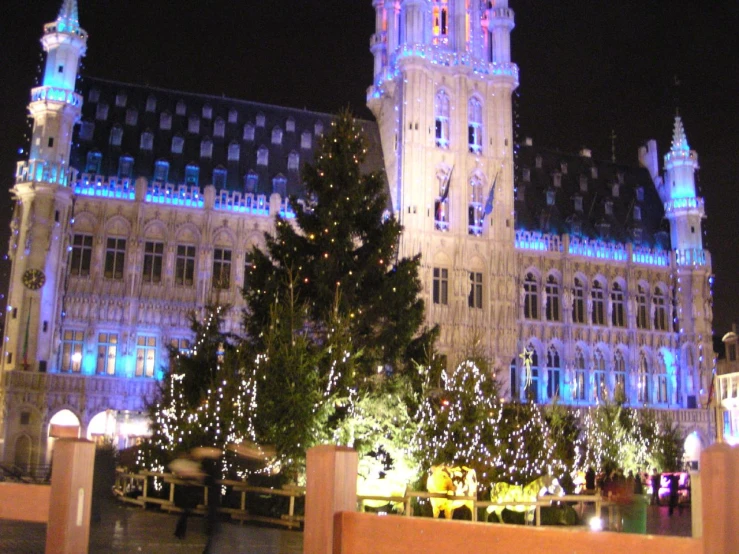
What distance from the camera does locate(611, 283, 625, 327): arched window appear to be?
4775cm

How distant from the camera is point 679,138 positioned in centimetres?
5256

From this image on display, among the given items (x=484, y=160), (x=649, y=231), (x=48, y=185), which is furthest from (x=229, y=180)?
(x=649, y=231)

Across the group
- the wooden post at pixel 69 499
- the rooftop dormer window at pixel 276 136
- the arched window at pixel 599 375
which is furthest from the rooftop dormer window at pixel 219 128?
the wooden post at pixel 69 499

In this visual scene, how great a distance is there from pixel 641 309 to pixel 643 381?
4347 millimetres

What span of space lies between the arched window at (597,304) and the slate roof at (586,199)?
3338mm

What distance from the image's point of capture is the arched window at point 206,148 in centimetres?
4441

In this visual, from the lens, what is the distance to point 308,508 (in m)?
6.98

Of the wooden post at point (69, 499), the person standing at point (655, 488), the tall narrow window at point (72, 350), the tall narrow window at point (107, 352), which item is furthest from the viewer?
the tall narrow window at point (107, 352)

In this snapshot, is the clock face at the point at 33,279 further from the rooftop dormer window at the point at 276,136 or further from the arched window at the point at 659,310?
the arched window at the point at 659,310

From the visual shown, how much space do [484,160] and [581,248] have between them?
8.59 metres

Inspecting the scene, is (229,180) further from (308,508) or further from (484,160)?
(308,508)

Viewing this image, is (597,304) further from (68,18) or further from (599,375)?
(68,18)

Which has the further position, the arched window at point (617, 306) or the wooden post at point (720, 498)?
the arched window at point (617, 306)

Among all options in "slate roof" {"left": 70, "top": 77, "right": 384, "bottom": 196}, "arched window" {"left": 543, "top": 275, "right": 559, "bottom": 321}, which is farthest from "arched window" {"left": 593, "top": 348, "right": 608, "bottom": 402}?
"slate roof" {"left": 70, "top": 77, "right": 384, "bottom": 196}
